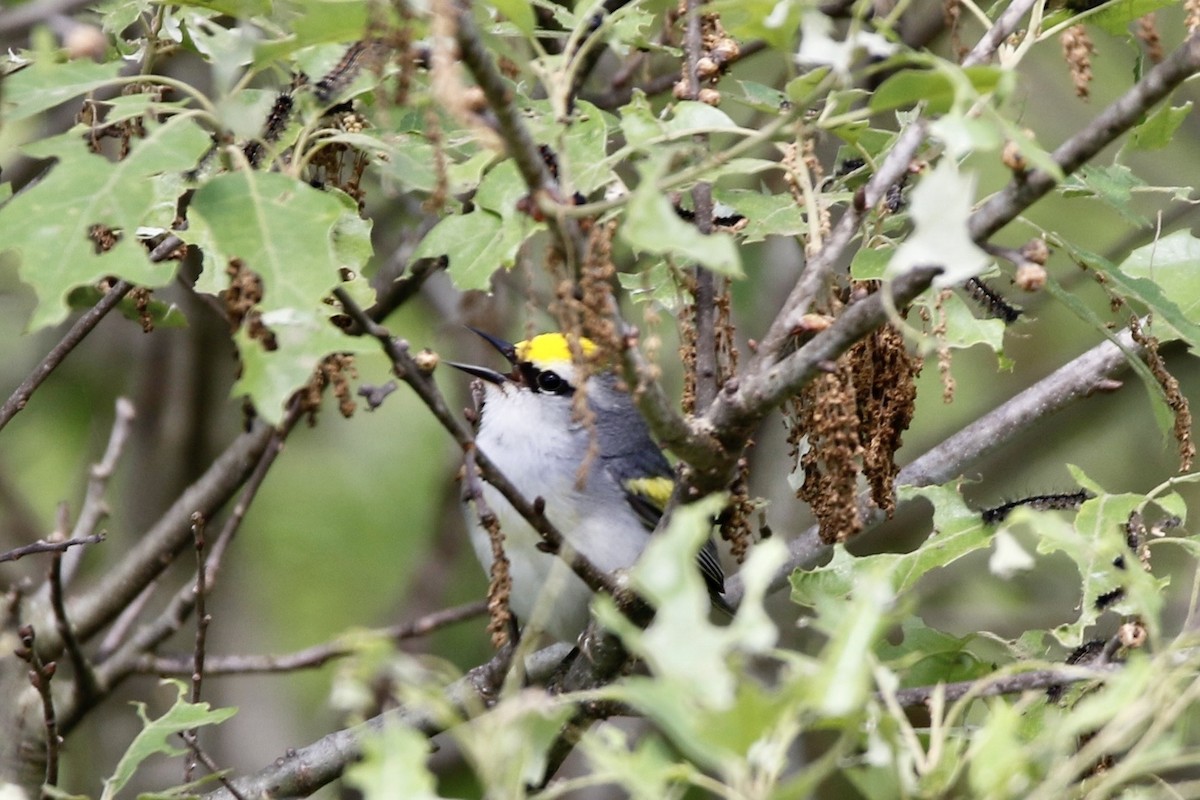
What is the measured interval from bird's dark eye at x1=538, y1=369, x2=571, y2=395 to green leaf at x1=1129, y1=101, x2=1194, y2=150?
1.99 meters

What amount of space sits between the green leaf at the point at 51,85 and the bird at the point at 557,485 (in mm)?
1941

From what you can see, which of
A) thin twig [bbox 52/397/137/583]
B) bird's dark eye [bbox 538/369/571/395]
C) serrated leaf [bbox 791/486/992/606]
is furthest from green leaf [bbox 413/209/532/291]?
thin twig [bbox 52/397/137/583]

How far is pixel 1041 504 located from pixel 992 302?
21.1 inches

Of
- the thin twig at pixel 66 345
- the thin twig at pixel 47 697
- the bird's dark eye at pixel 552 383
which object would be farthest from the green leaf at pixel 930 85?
the bird's dark eye at pixel 552 383

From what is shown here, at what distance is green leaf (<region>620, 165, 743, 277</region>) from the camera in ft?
6.41

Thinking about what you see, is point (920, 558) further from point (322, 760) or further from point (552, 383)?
point (552, 383)

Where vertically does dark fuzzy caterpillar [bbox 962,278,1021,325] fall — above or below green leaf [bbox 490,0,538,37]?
below

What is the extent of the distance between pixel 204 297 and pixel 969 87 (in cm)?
296

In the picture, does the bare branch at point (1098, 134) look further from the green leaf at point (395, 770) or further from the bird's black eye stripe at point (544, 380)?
the bird's black eye stripe at point (544, 380)

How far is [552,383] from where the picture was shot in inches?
184

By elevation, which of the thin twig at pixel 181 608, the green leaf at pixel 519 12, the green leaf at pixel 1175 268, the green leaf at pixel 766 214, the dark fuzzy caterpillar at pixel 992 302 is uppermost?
the green leaf at pixel 519 12

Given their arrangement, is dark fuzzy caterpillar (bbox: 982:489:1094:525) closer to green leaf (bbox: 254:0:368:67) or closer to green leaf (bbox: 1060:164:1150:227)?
green leaf (bbox: 1060:164:1150:227)

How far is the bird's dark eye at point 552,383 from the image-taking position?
466 cm

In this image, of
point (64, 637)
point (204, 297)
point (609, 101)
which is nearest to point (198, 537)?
point (64, 637)
